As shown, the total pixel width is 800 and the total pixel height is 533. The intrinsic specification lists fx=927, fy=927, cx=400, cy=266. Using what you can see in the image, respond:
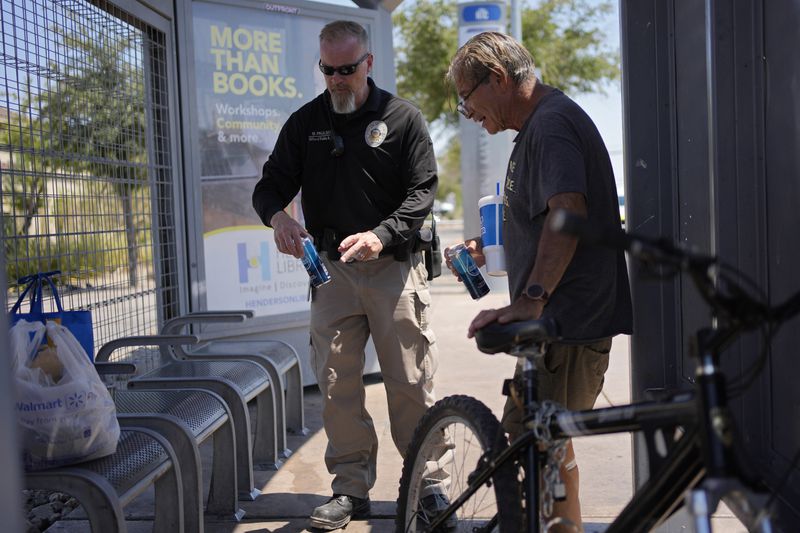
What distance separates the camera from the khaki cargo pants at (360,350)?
3.96 m

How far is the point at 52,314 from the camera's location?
11.6 ft

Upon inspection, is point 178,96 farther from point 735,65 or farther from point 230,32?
point 735,65

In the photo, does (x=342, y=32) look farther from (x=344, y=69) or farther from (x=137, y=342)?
(x=137, y=342)

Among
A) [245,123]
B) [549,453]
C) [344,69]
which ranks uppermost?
[245,123]

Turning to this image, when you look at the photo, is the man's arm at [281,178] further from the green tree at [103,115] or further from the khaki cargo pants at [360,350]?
the green tree at [103,115]

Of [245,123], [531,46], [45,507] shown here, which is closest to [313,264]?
[45,507]

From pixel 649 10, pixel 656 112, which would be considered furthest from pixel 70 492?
pixel 649 10

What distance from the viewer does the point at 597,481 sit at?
4.57m

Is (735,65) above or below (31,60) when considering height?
below

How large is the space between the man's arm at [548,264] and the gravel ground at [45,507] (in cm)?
266

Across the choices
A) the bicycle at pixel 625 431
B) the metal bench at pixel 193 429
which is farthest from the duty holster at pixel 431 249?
the metal bench at pixel 193 429

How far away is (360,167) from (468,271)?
0.78 meters

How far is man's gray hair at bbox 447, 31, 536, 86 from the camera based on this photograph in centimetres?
287

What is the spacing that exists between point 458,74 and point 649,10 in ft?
3.19
